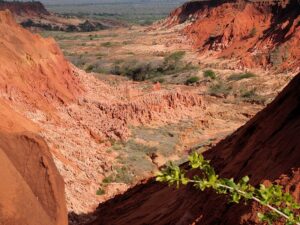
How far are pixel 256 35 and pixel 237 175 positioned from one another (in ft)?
152

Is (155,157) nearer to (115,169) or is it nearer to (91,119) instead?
(115,169)

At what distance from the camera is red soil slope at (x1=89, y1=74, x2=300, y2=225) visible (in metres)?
11.3

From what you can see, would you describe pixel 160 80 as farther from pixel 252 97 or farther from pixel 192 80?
pixel 252 97

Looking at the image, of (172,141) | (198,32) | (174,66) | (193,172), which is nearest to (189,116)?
(172,141)

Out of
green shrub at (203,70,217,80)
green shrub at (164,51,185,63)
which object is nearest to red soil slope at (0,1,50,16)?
green shrub at (164,51,185,63)

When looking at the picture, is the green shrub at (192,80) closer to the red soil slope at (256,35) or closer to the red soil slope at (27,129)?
the red soil slope at (256,35)

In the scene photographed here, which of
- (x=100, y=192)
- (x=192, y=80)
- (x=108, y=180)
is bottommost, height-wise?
(x=192, y=80)

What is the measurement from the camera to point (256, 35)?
188 feet

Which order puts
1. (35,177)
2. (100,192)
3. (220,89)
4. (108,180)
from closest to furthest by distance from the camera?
(35,177) → (100,192) → (108,180) → (220,89)

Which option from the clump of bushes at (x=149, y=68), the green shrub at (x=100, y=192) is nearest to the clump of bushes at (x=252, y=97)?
the clump of bushes at (x=149, y=68)

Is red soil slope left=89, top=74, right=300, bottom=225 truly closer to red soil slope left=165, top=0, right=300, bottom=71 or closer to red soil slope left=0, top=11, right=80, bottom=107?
red soil slope left=0, top=11, right=80, bottom=107

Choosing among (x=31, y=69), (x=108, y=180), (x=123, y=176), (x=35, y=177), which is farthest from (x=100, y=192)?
(x=31, y=69)

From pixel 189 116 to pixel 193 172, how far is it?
16556 mm

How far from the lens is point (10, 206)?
1120cm
